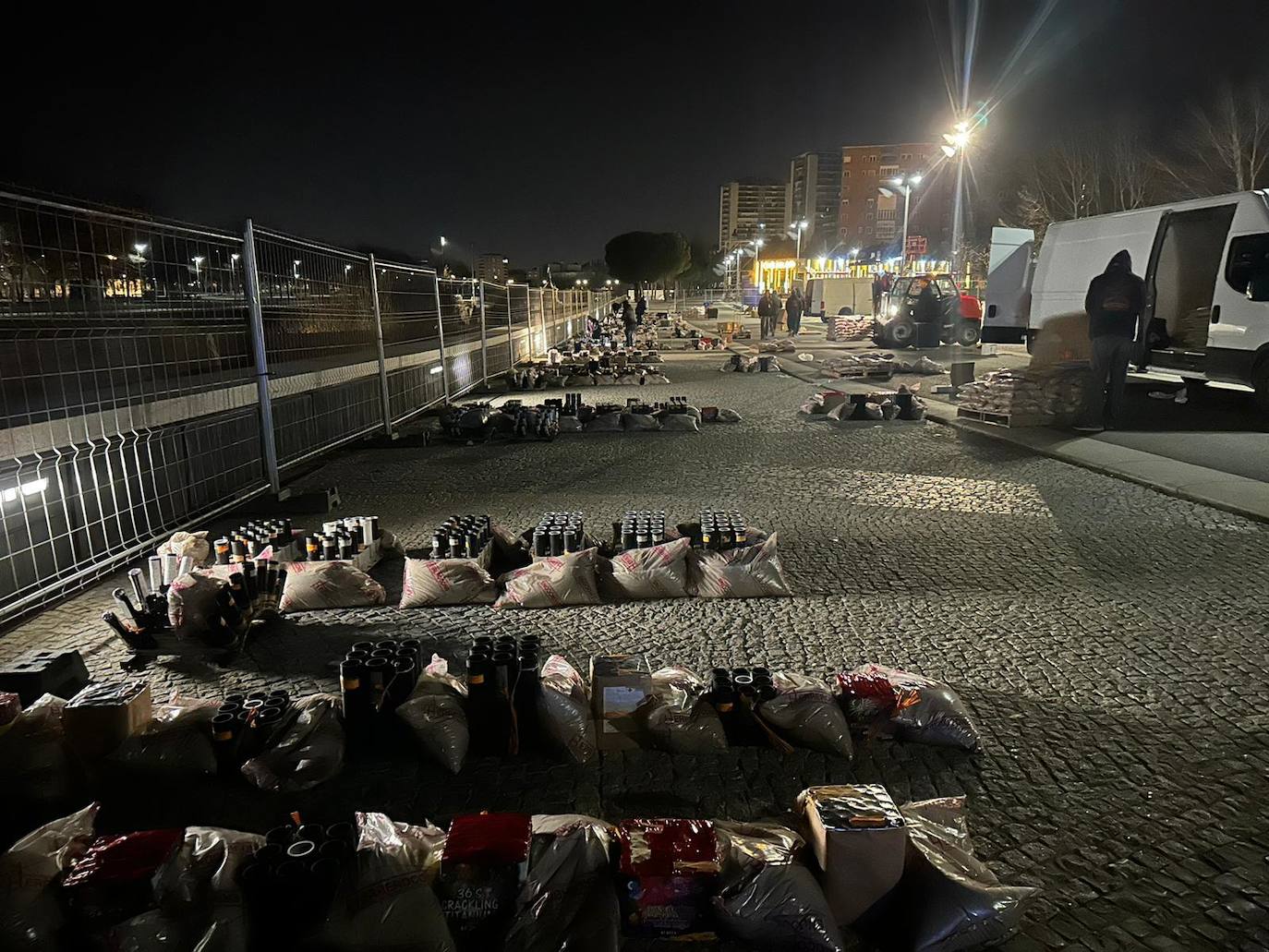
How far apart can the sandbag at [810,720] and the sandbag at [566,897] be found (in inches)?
44.7

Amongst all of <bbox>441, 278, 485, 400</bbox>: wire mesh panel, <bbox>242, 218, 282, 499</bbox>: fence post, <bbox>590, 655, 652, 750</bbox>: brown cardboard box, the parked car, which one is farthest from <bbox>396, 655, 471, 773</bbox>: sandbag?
the parked car

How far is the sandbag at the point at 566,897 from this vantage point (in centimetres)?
221

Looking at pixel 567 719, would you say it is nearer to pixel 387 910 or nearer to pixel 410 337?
pixel 387 910

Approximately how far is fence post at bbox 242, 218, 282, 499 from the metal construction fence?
2 cm

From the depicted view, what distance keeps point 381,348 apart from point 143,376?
4494mm

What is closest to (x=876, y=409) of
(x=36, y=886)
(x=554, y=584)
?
(x=554, y=584)

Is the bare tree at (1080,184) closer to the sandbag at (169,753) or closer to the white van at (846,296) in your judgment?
the white van at (846,296)

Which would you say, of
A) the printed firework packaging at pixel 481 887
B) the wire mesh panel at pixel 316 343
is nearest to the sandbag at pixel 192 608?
the printed firework packaging at pixel 481 887

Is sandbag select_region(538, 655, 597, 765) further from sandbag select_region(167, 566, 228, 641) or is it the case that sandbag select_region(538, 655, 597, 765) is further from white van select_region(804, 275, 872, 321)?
white van select_region(804, 275, 872, 321)

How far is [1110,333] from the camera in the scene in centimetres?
1018

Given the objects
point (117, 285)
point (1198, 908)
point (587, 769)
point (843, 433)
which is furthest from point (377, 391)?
point (1198, 908)

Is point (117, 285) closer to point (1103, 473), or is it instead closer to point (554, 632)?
point (554, 632)

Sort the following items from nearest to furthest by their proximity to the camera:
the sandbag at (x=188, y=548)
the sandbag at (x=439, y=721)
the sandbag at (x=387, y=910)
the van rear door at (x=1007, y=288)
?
the sandbag at (x=387, y=910) < the sandbag at (x=439, y=721) < the sandbag at (x=188, y=548) < the van rear door at (x=1007, y=288)

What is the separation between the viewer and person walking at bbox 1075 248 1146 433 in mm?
9852
